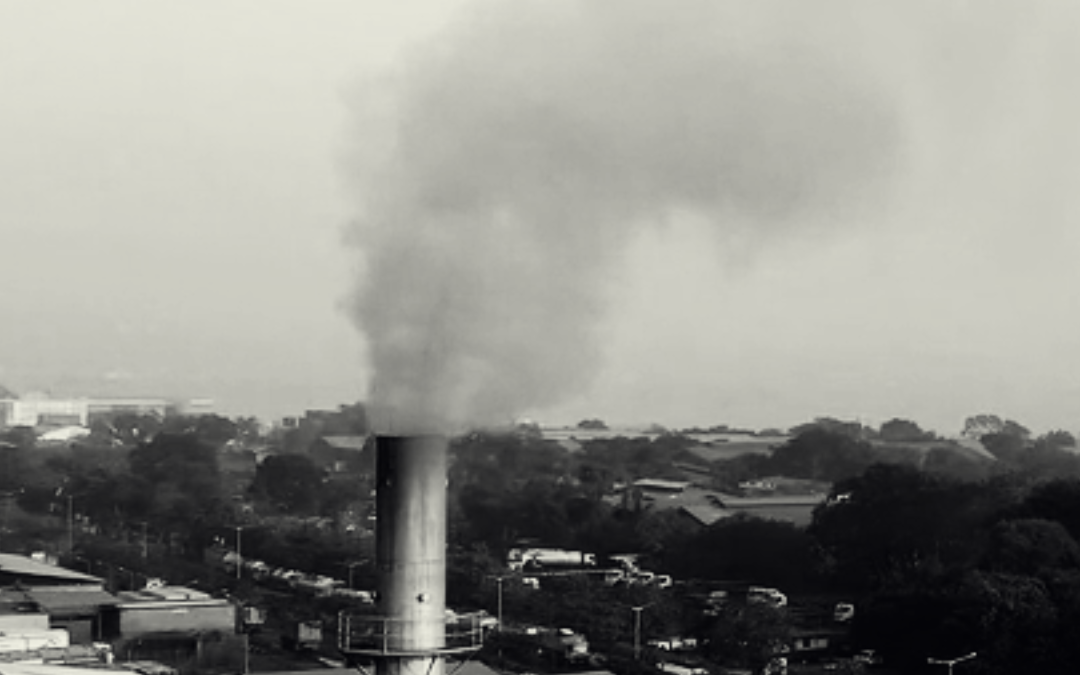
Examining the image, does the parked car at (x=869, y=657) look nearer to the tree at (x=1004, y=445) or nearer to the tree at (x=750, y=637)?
the tree at (x=750, y=637)

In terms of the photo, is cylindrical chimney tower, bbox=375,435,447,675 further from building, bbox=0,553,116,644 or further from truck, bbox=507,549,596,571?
truck, bbox=507,549,596,571

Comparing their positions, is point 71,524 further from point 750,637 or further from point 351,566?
point 750,637

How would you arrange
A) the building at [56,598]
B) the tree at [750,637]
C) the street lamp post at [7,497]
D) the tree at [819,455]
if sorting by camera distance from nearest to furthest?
the building at [56,598], the tree at [750,637], the street lamp post at [7,497], the tree at [819,455]

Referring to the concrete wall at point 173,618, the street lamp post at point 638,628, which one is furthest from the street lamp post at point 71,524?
the street lamp post at point 638,628

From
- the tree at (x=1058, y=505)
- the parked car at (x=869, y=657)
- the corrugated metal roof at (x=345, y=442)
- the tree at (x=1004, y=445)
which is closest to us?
the parked car at (x=869, y=657)

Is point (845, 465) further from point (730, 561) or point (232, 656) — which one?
point (232, 656)

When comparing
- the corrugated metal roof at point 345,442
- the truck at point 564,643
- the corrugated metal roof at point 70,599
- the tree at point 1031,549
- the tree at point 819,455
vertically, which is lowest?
the truck at point 564,643

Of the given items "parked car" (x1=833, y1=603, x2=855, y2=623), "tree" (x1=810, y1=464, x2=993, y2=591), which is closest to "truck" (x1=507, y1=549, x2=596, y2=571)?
"tree" (x1=810, y1=464, x2=993, y2=591)

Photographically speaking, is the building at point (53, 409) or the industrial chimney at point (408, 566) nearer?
the industrial chimney at point (408, 566)
